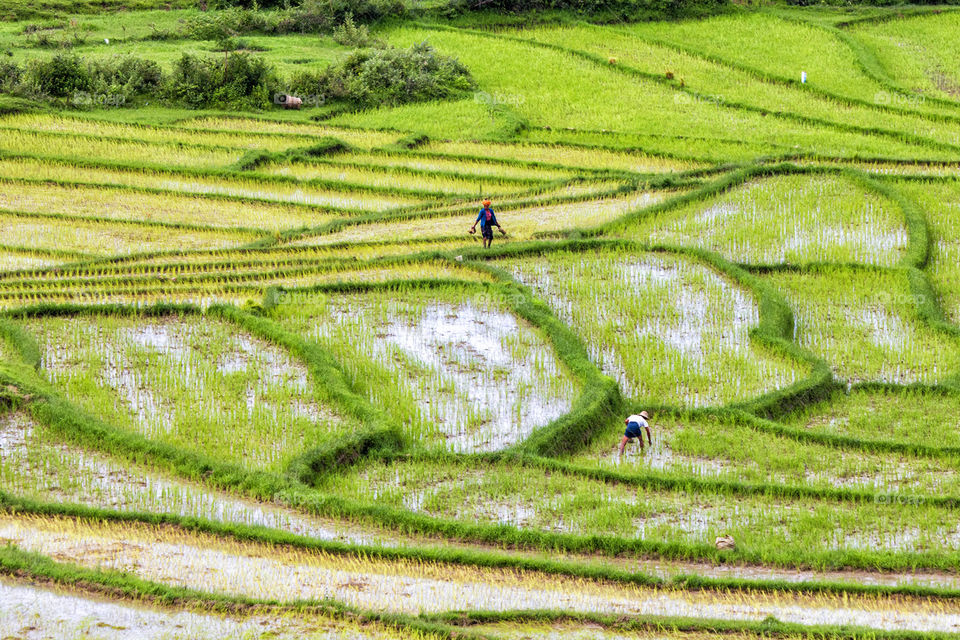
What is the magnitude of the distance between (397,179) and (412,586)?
474 inches

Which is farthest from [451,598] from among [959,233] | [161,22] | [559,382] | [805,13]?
[805,13]

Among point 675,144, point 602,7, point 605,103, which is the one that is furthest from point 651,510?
point 602,7

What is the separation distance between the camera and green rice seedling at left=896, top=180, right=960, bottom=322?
53.0ft

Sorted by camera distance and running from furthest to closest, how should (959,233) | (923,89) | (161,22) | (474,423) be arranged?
(161,22), (923,89), (959,233), (474,423)

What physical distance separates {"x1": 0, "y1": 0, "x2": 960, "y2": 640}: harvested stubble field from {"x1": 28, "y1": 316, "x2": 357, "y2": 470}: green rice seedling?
4 centimetres

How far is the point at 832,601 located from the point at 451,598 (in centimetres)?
266

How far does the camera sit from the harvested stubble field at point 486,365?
9406 millimetres

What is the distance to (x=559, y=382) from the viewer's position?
1320 cm

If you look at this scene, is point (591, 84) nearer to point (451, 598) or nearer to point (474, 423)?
point (474, 423)

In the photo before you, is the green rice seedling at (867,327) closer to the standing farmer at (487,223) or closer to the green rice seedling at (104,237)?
the standing farmer at (487,223)

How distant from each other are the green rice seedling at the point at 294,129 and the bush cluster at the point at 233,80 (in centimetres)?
82

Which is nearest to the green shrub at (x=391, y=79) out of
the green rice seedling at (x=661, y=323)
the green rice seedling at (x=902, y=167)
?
the green rice seedling at (x=902, y=167)

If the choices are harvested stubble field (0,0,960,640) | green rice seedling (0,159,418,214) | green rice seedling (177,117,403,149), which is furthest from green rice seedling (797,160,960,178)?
green rice seedling (177,117,403,149)

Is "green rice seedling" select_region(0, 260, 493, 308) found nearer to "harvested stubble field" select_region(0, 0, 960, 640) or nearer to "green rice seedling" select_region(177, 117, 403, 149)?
"harvested stubble field" select_region(0, 0, 960, 640)
